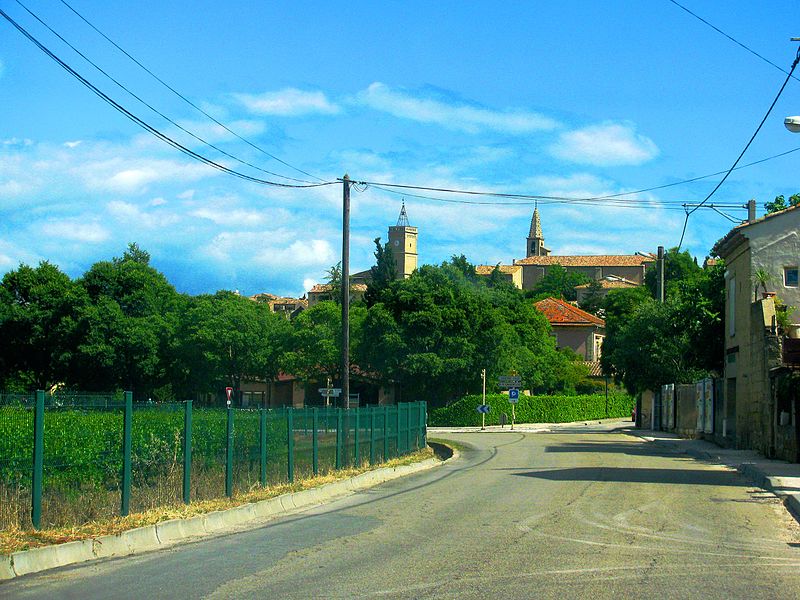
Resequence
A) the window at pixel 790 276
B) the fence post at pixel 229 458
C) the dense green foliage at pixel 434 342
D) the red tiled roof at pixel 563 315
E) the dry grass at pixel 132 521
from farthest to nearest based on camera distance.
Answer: the red tiled roof at pixel 563 315
the dense green foliage at pixel 434 342
the window at pixel 790 276
the fence post at pixel 229 458
the dry grass at pixel 132 521

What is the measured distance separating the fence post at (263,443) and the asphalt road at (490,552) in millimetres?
1594

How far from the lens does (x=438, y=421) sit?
66375mm

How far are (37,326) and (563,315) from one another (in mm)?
62029

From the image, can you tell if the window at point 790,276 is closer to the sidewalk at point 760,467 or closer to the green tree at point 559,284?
the sidewalk at point 760,467

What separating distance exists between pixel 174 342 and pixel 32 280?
12.2m

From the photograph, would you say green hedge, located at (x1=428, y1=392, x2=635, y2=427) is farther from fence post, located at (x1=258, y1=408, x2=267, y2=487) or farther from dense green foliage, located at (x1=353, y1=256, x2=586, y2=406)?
fence post, located at (x1=258, y1=408, x2=267, y2=487)

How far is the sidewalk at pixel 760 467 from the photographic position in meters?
18.7

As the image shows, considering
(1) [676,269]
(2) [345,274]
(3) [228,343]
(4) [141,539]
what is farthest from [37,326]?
(1) [676,269]

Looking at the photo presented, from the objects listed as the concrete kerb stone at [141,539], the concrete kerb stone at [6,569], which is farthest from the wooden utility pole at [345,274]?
the concrete kerb stone at [6,569]

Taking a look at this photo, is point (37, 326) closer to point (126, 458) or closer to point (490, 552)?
point (126, 458)

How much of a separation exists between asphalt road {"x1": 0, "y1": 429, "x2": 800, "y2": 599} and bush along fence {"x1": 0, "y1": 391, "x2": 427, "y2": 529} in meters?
1.38

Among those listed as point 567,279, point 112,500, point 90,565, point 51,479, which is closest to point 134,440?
point 112,500

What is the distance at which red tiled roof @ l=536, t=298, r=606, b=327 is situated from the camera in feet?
369

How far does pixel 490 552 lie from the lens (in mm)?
11289
